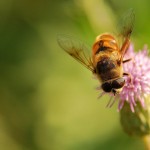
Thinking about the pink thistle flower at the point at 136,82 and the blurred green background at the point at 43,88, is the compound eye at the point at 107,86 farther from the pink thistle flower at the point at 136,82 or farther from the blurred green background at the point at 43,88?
the blurred green background at the point at 43,88

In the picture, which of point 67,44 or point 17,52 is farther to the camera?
point 17,52

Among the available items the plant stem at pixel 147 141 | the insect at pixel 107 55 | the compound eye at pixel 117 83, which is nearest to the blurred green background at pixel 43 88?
the plant stem at pixel 147 141

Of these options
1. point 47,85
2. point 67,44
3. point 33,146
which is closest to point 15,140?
point 33,146

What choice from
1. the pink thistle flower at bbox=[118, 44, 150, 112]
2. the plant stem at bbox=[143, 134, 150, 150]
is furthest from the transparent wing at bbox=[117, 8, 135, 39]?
the plant stem at bbox=[143, 134, 150, 150]

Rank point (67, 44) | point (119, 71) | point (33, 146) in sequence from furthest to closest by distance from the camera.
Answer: point (33, 146) → point (67, 44) → point (119, 71)

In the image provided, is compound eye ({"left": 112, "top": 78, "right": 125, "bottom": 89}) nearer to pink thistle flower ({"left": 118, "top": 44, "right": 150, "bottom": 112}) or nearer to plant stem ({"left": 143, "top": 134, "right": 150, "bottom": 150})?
pink thistle flower ({"left": 118, "top": 44, "right": 150, "bottom": 112})

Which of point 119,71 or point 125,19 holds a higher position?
point 125,19

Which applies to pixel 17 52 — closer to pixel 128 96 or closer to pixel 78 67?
pixel 78 67
